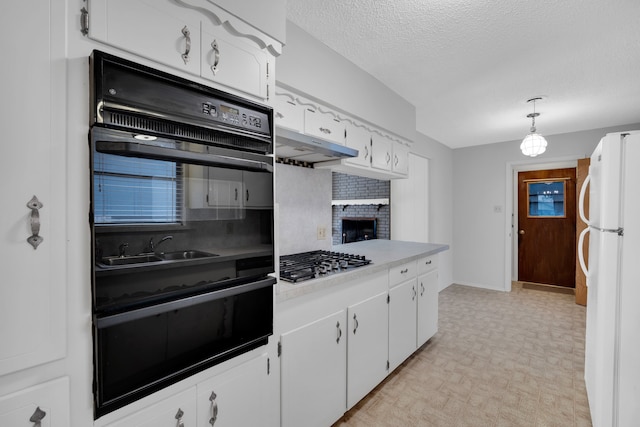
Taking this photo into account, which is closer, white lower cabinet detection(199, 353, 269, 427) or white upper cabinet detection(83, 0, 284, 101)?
white upper cabinet detection(83, 0, 284, 101)

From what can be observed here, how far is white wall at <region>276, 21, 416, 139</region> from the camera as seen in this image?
6.21 ft

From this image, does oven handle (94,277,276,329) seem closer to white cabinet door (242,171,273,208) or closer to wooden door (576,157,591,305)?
white cabinet door (242,171,273,208)

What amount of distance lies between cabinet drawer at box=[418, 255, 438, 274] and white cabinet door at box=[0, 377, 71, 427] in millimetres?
2535

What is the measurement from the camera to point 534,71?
101 inches

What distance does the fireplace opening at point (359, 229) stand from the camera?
4344mm

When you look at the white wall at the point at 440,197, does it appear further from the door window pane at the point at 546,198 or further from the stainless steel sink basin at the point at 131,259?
the stainless steel sink basin at the point at 131,259

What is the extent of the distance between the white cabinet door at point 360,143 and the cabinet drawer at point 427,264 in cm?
105

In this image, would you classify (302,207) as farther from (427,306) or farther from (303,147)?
(427,306)

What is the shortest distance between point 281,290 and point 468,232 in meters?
4.93

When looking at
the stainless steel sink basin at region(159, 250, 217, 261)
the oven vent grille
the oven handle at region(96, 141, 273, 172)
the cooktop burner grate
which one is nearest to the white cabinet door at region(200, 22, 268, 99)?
the oven vent grille

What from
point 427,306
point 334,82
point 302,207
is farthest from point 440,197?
point 334,82

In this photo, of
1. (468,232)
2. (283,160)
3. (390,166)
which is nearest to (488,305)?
(468,232)

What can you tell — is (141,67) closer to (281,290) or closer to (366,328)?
(281,290)

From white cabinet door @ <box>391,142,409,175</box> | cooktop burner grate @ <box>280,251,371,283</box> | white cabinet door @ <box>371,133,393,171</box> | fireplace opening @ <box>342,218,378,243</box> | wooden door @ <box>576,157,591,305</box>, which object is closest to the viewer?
cooktop burner grate @ <box>280,251,371,283</box>
